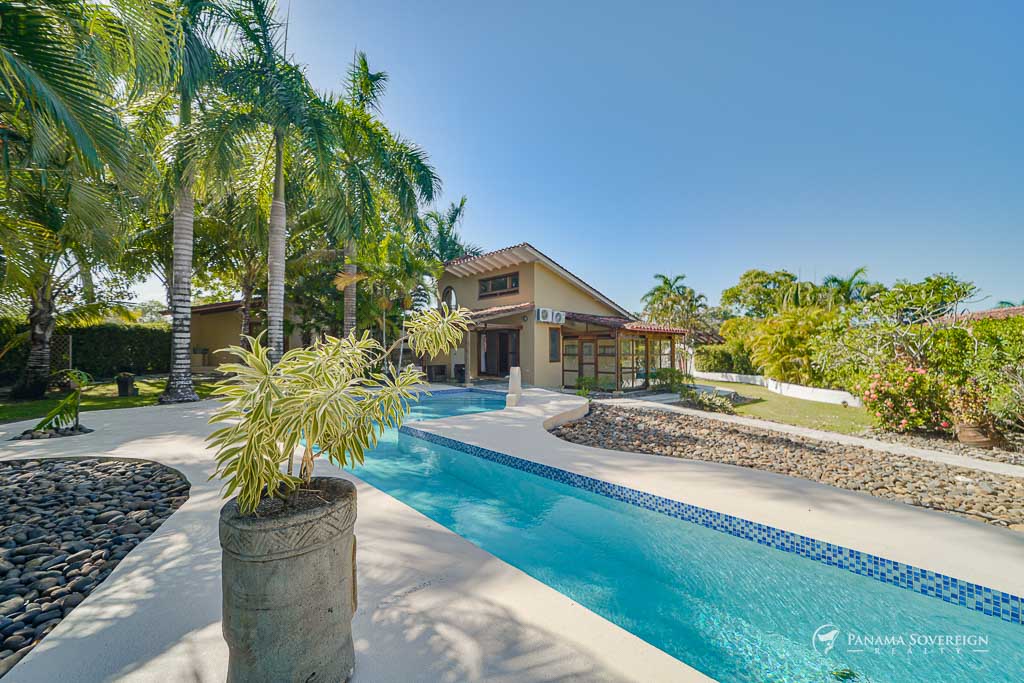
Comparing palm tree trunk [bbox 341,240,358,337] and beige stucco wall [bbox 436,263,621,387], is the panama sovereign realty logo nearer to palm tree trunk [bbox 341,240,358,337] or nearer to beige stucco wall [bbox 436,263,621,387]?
beige stucco wall [bbox 436,263,621,387]

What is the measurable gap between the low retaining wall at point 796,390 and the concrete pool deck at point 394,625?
40.9 feet

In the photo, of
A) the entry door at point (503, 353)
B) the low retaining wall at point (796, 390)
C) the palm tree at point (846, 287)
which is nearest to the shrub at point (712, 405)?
the low retaining wall at point (796, 390)

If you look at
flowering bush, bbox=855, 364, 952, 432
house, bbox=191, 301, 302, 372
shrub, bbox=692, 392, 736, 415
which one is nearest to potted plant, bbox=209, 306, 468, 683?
flowering bush, bbox=855, 364, 952, 432

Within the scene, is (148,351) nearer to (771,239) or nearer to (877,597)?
(877,597)

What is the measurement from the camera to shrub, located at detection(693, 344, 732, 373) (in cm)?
2620

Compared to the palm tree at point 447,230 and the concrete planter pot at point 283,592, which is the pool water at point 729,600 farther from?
the palm tree at point 447,230

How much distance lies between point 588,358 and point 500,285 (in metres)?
5.25

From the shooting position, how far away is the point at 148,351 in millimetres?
18875

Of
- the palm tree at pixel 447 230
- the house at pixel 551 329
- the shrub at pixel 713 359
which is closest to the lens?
the house at pixel 551 329

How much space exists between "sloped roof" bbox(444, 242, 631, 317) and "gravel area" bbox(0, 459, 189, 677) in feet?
43.8

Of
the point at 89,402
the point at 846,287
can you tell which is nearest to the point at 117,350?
the point at 89,402

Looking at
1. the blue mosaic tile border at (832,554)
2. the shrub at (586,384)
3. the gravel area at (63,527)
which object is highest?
the shrub at (586,384)

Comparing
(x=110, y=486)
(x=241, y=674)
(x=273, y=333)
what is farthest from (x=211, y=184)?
(x=241, y=674)

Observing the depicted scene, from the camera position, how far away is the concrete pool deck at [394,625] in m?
2.04
